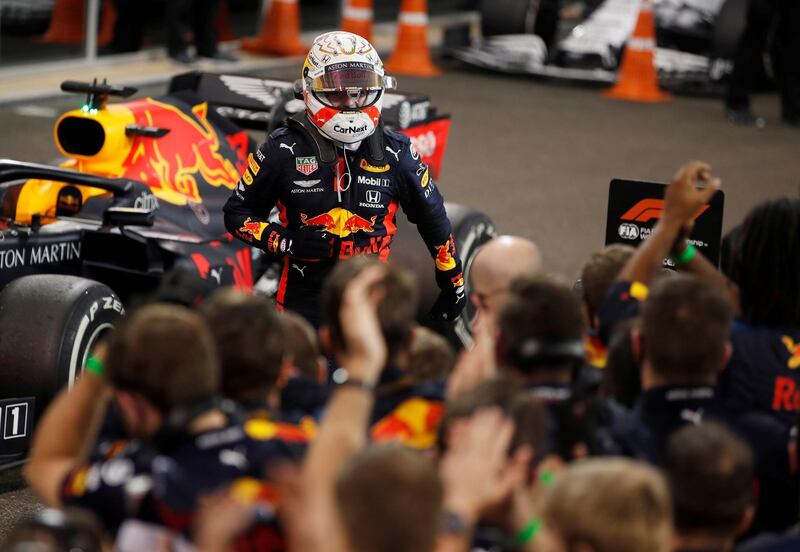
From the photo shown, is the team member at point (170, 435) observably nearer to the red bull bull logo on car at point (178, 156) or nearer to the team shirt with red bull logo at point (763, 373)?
the team shirt with red bull logo at point (763, 373)

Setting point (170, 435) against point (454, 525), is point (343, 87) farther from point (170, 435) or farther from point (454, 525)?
point (454, 525)

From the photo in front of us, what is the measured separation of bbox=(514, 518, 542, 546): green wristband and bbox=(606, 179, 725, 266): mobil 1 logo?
2.92 m

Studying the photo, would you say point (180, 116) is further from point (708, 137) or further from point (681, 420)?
point (708, 137)

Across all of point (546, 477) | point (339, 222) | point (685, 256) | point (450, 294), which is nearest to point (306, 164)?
point (339, 222)

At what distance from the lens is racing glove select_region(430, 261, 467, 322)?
6.18 m

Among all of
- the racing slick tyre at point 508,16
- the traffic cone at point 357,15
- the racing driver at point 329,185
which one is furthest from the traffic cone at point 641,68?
the racing driver at point 329,185

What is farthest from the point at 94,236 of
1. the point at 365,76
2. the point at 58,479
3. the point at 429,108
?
the point at 58,479

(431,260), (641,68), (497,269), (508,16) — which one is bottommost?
(431,260)

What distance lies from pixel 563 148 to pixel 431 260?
598 cm

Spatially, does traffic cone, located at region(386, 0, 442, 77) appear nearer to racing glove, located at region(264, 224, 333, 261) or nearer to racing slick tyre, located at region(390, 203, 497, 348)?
racing slick tyre, located at region(390, 203, 497, 348)

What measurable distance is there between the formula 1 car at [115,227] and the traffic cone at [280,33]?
8056mm

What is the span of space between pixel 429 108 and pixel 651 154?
4765 millimetres

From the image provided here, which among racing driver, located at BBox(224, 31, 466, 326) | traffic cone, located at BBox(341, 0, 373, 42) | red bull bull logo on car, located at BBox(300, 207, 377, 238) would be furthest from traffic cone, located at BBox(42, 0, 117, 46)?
red bull bull logo on car, located at BBox(300, 207, 377, 238)

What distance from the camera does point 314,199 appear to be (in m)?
5.85
